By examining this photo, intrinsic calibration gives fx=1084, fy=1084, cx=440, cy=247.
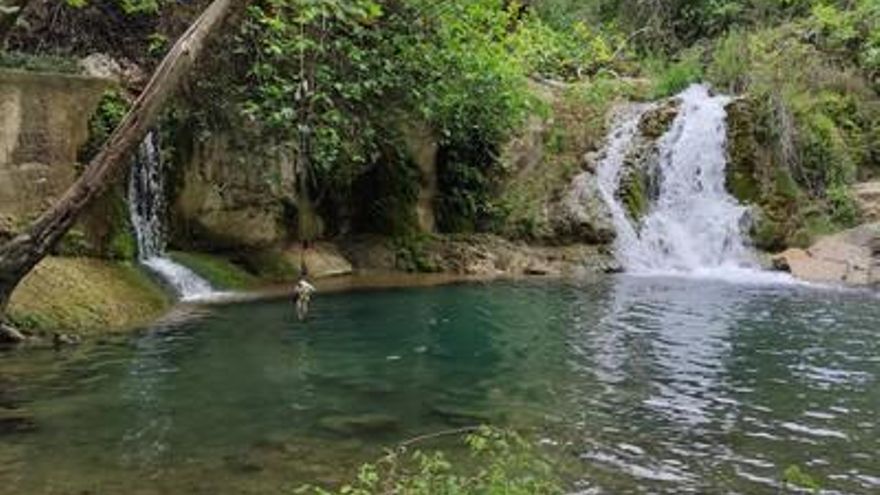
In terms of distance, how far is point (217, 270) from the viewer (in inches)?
643

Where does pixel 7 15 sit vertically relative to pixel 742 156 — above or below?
below

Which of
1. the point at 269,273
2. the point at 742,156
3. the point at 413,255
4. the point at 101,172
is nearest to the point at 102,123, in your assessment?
the point at 269,273

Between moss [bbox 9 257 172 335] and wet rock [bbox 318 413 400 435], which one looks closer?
wet rock [bbox 318 413 400 435]

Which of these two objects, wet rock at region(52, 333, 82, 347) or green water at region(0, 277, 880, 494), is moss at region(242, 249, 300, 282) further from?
wet rock at region(52, 333, 82, 347)

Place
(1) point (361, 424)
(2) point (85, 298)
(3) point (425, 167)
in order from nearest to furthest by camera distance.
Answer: (1) point (361, 424), (2) point (85, 298), (3) point (425, 167)

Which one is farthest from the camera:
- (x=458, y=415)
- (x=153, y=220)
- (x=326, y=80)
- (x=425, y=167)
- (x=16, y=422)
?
(x=425, y=167)

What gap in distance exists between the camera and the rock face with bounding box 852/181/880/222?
→ 2059 centimetres

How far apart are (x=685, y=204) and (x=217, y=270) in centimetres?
980

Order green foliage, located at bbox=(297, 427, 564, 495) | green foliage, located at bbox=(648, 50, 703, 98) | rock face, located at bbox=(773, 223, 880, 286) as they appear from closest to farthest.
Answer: green foliage, located at bbox=(297, 427, 564, 495) < rock face, located at bbox=(773, 223, 880, 286) < green foliage, located at bbox=(648, 50, 703, 98)

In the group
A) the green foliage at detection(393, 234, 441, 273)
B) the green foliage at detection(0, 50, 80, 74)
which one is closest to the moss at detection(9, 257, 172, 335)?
the green foliage at detection(0, 50, 80, 74)

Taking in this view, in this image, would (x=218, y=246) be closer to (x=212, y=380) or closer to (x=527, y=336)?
(x=527, y=336)

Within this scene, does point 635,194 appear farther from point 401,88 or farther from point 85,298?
point 85,298

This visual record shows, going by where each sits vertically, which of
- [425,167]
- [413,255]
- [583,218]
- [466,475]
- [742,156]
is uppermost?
[742,156]

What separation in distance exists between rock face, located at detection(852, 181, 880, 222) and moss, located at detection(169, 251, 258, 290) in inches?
460
